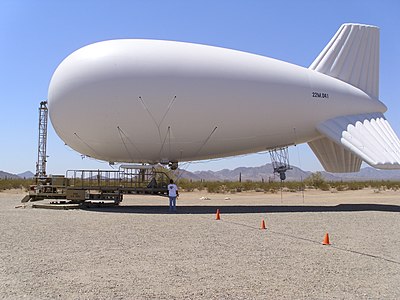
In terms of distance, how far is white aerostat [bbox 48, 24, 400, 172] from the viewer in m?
20.3

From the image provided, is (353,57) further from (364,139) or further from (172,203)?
(172,203)

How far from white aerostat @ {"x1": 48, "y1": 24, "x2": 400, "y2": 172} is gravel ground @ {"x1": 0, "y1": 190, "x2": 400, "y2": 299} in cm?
614

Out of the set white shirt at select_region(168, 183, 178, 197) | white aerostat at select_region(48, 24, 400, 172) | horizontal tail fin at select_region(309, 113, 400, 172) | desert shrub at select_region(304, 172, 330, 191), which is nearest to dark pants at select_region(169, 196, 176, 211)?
white shirt at select_region(168, 183, 178, 197)

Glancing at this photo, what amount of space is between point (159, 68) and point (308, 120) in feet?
25.9

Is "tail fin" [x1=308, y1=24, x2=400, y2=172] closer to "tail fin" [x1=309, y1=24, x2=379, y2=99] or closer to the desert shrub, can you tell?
"tail fin" [x1=309, y1=24, x2=379, y2=99]

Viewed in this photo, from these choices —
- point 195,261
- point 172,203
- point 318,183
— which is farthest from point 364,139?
point 318,183

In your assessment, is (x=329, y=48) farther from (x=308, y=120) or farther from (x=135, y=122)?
(x=135, y=122)

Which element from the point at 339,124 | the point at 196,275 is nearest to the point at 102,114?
the point at 339,124

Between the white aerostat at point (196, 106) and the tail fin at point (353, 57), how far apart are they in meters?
0.95

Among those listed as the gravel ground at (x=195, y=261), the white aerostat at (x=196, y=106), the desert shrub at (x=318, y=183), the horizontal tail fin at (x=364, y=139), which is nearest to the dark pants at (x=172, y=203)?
the white aerostat at (x=196, y=106)

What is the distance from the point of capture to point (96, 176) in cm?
2395

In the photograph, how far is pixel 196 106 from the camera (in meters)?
20.7

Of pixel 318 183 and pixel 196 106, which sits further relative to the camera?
pixel 318 183

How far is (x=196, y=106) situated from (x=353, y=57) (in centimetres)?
1009
